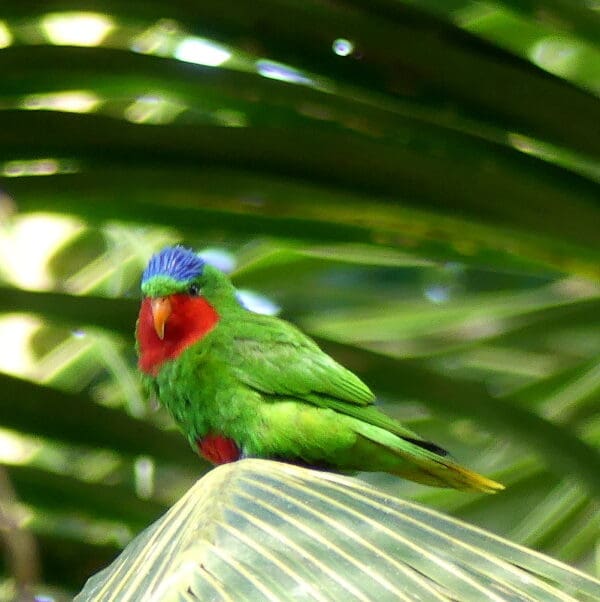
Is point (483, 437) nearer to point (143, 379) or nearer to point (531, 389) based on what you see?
point (531, 389)

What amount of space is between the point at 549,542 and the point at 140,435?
1121 mm

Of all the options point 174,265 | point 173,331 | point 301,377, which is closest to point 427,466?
point 301,377

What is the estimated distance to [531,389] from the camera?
2662mm

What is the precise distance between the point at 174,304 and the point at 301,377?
1.36ft

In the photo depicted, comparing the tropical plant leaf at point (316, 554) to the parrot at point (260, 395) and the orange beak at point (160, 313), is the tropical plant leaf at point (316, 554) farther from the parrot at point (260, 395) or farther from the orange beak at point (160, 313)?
the orange beak at point (160, 313)

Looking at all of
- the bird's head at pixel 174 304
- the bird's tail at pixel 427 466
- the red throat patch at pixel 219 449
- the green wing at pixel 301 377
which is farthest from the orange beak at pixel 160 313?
the bird's tail at pixel 427 466

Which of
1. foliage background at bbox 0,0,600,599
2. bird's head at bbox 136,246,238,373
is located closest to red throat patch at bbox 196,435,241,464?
Answer: bird's head at bbox 136,246,238,373

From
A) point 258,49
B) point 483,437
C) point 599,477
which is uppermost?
point 483,437

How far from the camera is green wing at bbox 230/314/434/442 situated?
8.11 feet

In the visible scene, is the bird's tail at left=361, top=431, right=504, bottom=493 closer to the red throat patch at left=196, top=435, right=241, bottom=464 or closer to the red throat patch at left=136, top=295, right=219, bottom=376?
the red throat patch at left=196, top=435, right=241, bottom=464

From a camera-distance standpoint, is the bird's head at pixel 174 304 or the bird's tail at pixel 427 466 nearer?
the bird's tail at pixel 427 466

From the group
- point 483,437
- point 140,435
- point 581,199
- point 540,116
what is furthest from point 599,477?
point 483,437

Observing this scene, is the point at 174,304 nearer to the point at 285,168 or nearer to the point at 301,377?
the point at 301,377

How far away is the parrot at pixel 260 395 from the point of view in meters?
2.37
